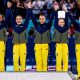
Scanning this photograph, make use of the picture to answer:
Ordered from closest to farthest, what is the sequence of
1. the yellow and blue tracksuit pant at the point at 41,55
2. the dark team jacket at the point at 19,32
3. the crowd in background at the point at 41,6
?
the dark team jacket at the point at 19,32 < the yellow and blue tracksuit pant at the point at 41,55 < the crowd in background at the point at 41,6

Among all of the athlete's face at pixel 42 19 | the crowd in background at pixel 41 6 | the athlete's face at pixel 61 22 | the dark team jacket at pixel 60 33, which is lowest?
the dark team jacket at pixel 60 33

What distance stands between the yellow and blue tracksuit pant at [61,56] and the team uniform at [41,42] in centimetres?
32

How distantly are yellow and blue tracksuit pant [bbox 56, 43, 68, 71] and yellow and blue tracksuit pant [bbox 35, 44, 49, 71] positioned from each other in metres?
0.33

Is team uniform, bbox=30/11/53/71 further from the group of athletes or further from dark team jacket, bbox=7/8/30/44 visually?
dark team jacket, bbox=7/8/30/44

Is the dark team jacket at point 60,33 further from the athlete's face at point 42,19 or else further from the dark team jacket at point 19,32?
the dark team jacket at point 19,32

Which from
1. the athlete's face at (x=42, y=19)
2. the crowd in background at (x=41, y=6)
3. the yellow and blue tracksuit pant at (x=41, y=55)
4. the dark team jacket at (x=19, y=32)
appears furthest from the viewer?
the crowd in background at (x=41, y=6)

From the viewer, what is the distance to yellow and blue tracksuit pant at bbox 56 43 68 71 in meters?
11.3

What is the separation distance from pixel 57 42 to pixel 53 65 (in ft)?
3.61

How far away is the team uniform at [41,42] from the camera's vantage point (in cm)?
1129

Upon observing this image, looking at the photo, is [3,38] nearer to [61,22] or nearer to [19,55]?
[19,55]

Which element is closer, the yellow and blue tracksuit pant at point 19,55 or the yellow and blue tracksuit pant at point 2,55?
the yellow and blue tracksuit pant at point 19,55

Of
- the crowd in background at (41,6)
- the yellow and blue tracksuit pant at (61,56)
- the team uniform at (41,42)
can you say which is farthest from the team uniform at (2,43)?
the crowd in background at (41,6)

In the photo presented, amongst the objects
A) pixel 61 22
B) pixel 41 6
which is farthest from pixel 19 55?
pixel 41 6

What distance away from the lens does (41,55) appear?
11.4 metres
